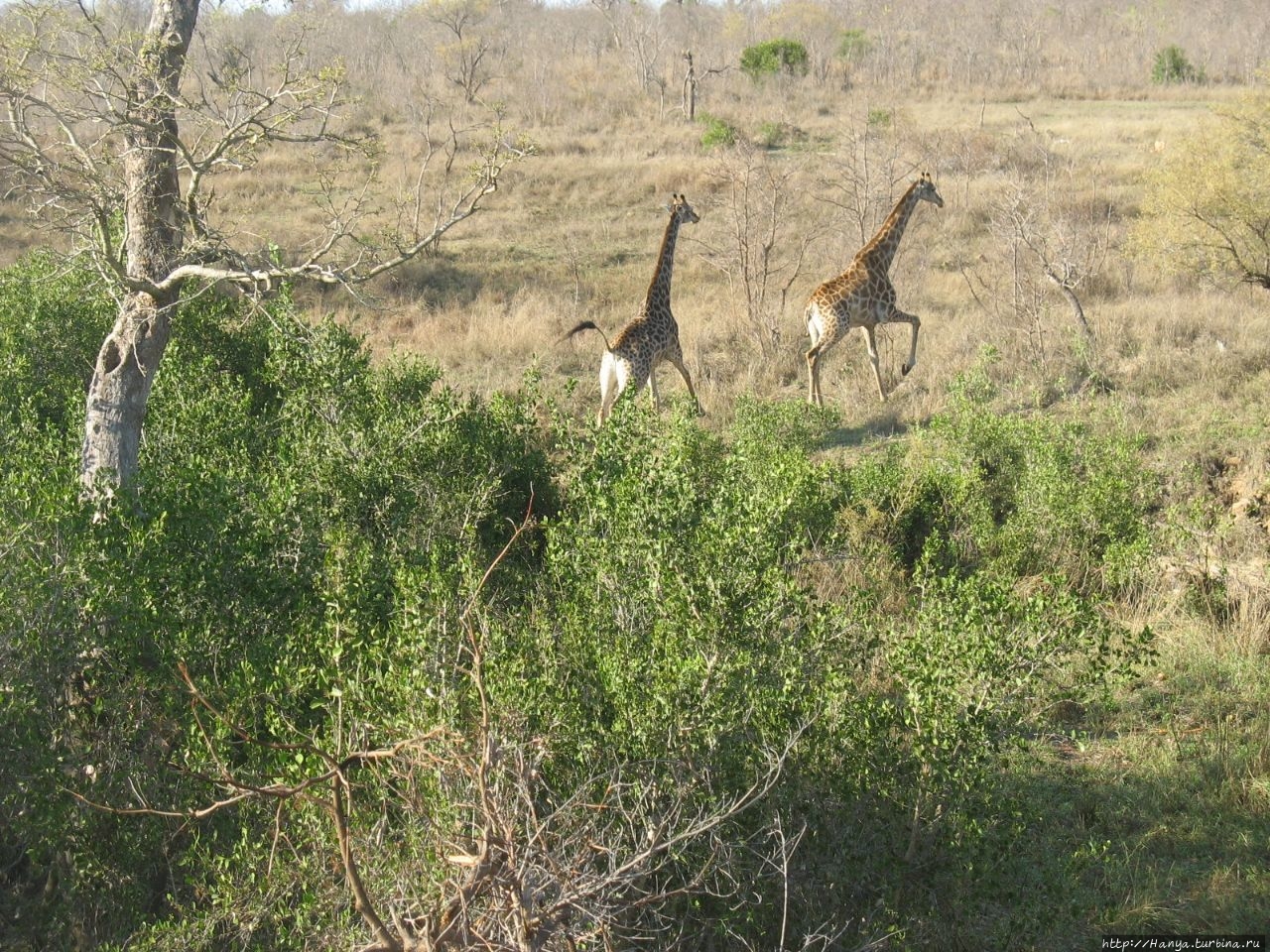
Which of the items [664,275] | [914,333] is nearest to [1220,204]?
[914,333]

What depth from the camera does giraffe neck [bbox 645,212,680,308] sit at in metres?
11.2

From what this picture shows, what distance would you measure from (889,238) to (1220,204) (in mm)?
3509

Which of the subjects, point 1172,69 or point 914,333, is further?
point 1172,69

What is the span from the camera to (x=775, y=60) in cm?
3094

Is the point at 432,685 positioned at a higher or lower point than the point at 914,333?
lower

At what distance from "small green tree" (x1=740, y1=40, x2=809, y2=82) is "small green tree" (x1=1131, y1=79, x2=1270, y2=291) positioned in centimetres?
1870

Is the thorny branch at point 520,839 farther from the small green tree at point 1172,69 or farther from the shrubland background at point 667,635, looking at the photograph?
the small green tree at point 1172,69

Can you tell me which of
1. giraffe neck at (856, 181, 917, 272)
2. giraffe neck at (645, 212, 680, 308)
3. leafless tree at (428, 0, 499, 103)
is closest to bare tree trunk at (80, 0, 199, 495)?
giraffe neck at (645, 212, 680, 308)

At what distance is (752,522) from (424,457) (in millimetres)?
3012

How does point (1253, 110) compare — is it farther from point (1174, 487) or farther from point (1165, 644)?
point (1165, 644)

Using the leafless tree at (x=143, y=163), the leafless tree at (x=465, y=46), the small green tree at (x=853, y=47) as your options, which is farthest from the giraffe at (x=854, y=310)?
the small green tree at (x=853, y=47)

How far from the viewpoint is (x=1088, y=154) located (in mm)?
21328

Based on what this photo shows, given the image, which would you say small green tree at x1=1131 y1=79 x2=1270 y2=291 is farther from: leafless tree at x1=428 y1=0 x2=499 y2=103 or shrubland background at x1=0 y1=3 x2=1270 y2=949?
leafless tree at x1=428 y1=0 x2=499 y2=103

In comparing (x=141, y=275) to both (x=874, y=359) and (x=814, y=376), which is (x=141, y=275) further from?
(x=874, y=359)
